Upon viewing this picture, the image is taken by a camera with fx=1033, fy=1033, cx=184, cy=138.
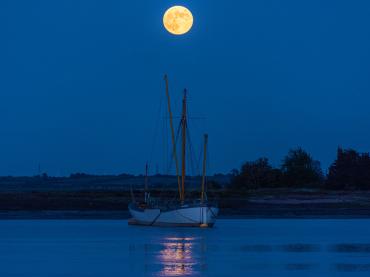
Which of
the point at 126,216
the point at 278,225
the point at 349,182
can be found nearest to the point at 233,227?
the point at 278,225

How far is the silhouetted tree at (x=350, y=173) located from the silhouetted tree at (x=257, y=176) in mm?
7888

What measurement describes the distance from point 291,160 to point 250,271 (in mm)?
95944

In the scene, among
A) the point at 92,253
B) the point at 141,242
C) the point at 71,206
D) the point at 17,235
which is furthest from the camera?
the point at 71,206

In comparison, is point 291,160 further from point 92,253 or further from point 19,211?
point 92,253

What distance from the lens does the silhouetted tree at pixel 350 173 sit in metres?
118

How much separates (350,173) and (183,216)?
171 ft

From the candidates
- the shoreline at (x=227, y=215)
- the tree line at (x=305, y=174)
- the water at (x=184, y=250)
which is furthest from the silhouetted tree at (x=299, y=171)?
the water at (x=184, y=250)

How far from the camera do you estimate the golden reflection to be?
3709cm

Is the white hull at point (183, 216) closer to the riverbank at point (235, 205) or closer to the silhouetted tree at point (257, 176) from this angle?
the riverbank at point (235, 205)

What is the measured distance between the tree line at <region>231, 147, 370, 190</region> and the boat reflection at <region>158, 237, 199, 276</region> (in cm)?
6596

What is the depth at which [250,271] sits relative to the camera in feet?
125

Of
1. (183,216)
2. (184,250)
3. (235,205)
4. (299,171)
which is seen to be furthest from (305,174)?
(184,250)

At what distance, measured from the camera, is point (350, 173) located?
119125 mm

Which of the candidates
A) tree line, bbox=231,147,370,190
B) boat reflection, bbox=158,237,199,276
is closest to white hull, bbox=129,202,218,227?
boat reflection, bbox=158,237,199,276
